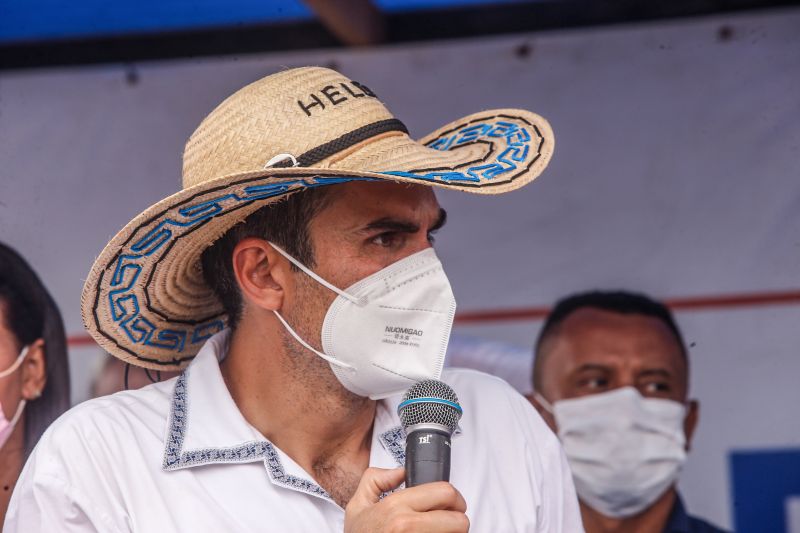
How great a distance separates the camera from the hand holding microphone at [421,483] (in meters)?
1.78

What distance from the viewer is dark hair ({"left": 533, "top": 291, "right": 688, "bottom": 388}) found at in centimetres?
357

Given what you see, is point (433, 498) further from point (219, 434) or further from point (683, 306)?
point (683, 306)

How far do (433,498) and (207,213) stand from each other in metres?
0.94

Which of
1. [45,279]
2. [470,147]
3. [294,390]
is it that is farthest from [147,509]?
[45,279]

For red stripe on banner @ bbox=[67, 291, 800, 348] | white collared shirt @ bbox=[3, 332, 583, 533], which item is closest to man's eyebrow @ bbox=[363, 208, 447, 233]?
white collared shirt @ bbox=[3, 332, 583, 533]

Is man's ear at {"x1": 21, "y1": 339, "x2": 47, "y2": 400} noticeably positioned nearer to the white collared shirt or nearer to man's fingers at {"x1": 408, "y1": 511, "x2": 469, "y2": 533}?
the white collared shirt

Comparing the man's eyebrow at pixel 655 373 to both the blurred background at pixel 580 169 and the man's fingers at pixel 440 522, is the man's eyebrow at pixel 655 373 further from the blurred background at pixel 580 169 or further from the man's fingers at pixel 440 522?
the man's fingers at pixel 440 522

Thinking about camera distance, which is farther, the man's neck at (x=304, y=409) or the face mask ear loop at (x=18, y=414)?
the face mask ear loop at (x=18, y=414)

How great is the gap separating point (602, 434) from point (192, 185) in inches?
67.7

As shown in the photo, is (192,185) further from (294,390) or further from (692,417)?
(692,417)

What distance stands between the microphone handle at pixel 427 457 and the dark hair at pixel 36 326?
69.0 inches

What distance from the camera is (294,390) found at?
8.16 ft

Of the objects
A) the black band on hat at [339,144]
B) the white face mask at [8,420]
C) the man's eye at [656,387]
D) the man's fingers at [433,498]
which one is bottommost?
the man's fingers at [433,498]

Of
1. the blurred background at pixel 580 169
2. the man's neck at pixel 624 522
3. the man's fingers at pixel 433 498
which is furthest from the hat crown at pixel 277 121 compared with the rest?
the man's neck at pixel 624 522
